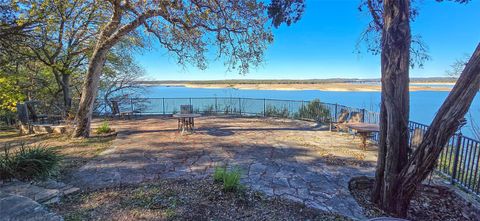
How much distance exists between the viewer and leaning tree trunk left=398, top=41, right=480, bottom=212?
2.36 metres

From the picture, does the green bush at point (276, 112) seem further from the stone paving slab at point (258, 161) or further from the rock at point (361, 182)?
the rock at point (361, 182)

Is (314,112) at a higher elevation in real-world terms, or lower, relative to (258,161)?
higher

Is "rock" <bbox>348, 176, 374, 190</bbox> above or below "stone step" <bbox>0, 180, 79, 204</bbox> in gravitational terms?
below

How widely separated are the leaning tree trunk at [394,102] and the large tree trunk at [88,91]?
6.49 meters

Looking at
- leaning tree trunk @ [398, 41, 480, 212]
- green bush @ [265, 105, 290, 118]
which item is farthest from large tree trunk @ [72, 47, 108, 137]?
green bush @ [265, 105, 290, 118]

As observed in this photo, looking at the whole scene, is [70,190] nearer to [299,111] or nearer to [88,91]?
[88,91]

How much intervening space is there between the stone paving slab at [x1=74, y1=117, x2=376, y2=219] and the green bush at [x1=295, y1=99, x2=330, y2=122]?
8.19ft

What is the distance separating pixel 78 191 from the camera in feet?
10.8

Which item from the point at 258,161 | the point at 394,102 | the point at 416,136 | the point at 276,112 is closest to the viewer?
the point at 394,102

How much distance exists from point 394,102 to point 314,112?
7.57 metres

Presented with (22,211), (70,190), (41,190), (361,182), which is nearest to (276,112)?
(361,182)

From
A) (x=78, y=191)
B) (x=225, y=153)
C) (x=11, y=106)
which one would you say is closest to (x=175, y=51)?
(x=225, y=153)

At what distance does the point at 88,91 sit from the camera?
6570mm

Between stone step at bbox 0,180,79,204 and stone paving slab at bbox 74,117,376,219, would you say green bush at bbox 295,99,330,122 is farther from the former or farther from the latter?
stone step at bbox 0,180,79,204
